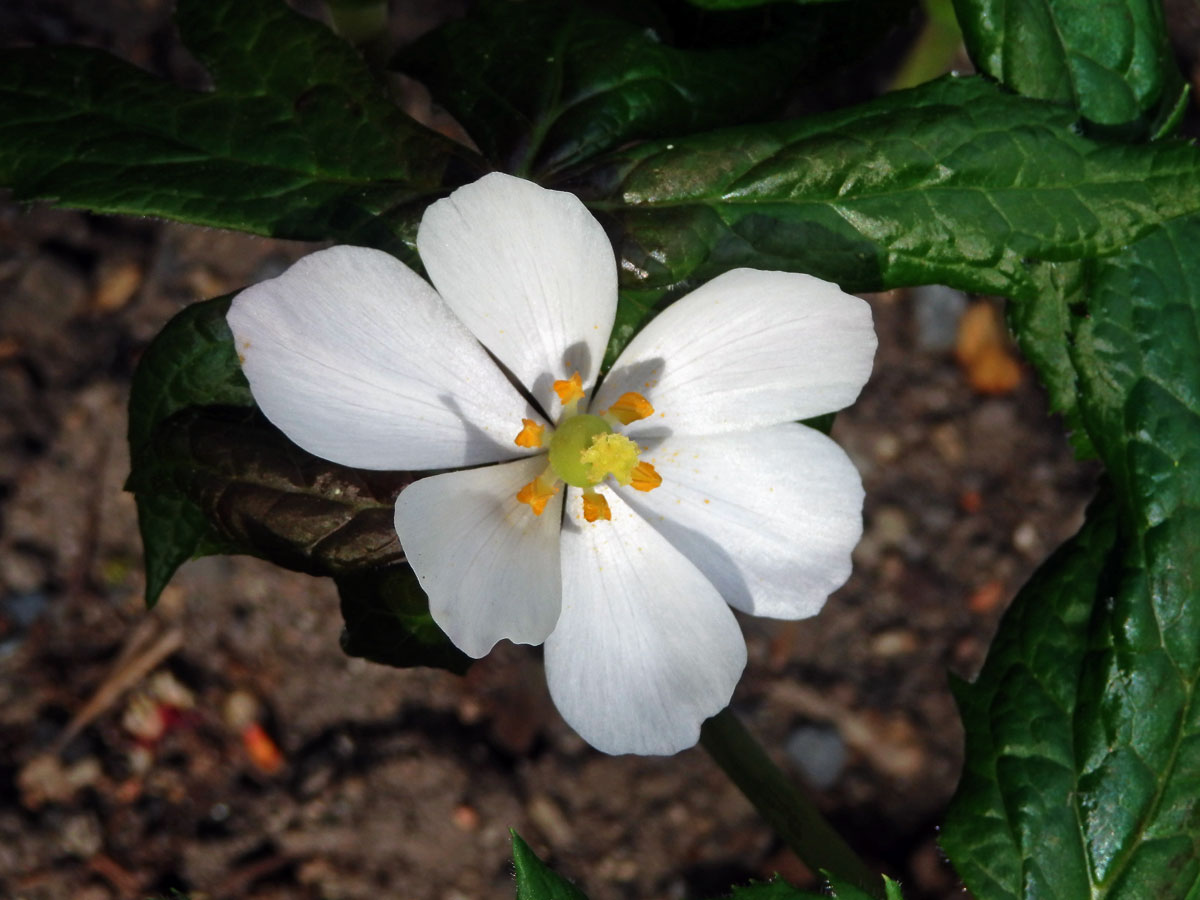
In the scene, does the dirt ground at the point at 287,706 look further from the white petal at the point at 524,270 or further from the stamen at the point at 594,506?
the white petal at the point at 524,270

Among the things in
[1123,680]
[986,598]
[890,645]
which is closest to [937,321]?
[986,598]

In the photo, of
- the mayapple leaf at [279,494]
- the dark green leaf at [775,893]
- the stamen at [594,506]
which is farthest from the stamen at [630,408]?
the dark green leaf at [775,893]

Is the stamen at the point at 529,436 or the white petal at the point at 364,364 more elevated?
the white petal at the point at 364,364

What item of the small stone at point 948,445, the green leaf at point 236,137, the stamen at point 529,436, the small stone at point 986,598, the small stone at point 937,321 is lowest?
the small stone at point 986,598

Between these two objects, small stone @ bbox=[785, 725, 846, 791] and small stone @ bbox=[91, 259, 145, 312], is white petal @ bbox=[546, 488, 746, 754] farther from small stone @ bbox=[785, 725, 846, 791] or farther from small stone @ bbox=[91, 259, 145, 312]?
small stone @ bbox=[91, 259, 145, 312]

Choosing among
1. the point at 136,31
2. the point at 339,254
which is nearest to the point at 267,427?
the point at 339,254

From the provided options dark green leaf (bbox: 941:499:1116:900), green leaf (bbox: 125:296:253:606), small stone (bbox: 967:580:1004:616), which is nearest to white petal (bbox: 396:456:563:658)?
green leaf (bbox: 125:296:253:606)
